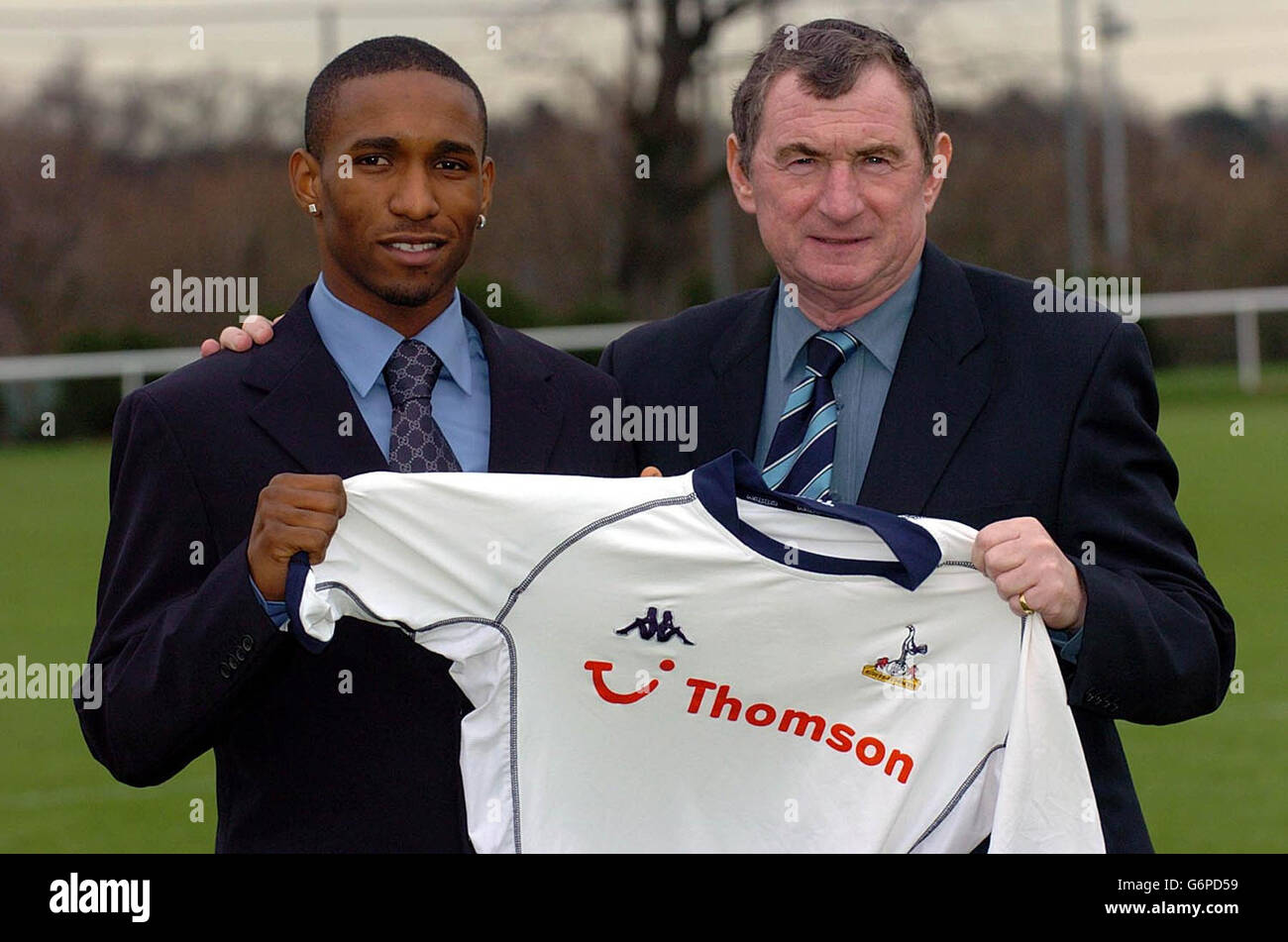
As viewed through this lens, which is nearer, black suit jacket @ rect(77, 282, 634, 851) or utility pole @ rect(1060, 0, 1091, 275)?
black suit jacket @ rect(77, 282, 634, 851)

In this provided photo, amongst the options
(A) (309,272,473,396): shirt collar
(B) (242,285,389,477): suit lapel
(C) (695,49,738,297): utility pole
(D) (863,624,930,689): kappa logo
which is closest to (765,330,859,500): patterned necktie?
(D) (863,624,930,689): kappa logo

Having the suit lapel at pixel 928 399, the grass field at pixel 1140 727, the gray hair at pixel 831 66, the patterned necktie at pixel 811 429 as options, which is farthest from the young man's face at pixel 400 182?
the grass field at pixel 1140 727

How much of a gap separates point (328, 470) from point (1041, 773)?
1196mm

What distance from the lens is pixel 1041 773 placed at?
8.82 feet

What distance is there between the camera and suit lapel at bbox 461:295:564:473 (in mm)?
2891

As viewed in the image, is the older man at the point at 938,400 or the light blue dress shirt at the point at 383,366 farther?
the light blue dress shirt at the point at 383,366

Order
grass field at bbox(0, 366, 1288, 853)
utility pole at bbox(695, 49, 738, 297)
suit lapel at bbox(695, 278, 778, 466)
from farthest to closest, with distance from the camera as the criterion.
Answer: utility pole at bbox(695, 49, 738, 297)
grass field at bbox(0, 366, 1288, 853)
suit lapel at bbox(695, 278, 778, 466)

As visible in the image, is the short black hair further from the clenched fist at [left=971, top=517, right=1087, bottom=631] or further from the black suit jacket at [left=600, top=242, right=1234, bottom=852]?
the clenched fist at [left=971, top=517, right=1087, bottom=631]

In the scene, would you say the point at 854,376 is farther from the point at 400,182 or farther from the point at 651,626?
the point at 400,182

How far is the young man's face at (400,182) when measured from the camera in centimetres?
281

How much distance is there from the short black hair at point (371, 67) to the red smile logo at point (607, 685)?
86 cm

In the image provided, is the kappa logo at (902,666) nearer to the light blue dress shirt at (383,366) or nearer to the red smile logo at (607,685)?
the red smile logo at (607,685)

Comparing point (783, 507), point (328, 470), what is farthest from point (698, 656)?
point (328, 470)

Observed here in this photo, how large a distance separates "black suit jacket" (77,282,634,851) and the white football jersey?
9cm
